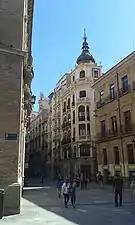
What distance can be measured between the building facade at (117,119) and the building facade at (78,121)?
38.5 feet

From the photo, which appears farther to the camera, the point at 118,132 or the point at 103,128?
the point at 103,128

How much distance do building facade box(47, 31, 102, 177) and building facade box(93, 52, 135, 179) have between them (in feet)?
38.5

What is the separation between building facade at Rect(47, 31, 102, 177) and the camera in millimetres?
47406

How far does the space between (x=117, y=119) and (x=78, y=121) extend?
18.3m

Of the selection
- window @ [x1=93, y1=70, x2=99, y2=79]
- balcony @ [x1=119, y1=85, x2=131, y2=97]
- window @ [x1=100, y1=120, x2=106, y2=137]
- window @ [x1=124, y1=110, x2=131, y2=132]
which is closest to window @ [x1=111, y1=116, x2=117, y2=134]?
window @ [x1=124, y1=110, x2=131, y2=132]

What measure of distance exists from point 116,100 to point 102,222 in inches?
908

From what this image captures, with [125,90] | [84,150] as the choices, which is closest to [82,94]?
[84,150]

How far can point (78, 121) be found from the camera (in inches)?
1946

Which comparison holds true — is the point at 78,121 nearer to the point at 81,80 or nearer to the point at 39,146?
the point at 81,80

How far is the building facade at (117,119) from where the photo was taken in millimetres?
28984

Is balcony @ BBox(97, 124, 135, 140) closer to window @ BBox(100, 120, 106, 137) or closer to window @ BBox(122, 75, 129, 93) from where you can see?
window @ BBox(100, 120, 106, 137)

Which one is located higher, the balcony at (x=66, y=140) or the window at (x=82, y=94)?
the window at (x=82, y=94)

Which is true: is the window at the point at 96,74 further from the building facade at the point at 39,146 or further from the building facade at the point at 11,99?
the building facade at the point at 11,99

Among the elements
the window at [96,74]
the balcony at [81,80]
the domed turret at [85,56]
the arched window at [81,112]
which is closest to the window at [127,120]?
the arched window at [81,112]
